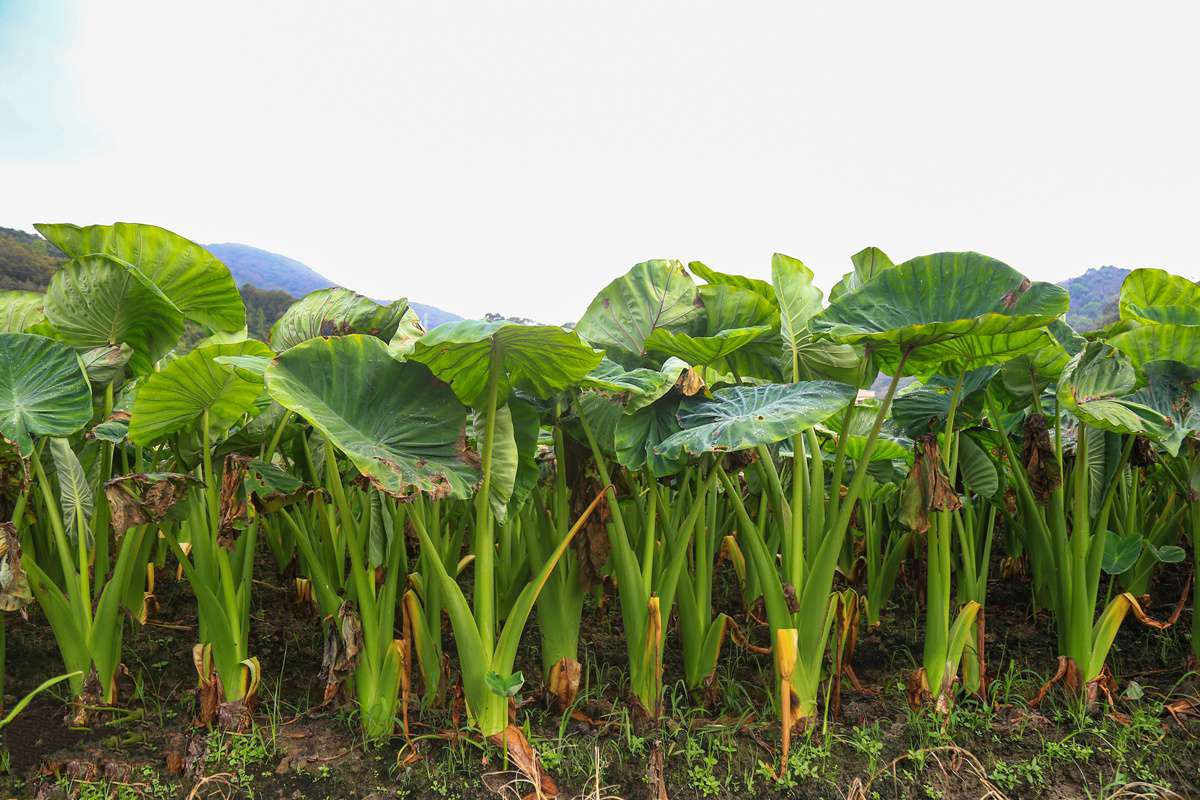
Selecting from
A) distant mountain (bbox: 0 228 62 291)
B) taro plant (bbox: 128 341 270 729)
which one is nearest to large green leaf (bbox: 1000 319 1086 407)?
taro plant (bbox: 128 341 270 729)

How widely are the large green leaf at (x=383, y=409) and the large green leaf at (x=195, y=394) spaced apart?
273 mm

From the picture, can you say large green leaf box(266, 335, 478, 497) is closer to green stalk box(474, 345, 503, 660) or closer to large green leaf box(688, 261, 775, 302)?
green stalk box(474, 345, 503, 660)

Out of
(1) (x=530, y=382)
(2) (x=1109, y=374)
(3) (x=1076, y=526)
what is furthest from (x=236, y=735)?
(2) (x=1109, y=374)

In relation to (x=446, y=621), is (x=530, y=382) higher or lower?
higher

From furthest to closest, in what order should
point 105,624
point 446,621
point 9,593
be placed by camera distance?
point 446,621 → point 105,624 → point 9,593

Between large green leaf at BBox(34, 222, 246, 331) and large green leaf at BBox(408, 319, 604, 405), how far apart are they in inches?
37.5

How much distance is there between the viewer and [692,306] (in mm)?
2115

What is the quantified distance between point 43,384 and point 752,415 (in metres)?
1.77

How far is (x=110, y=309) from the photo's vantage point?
201 cm

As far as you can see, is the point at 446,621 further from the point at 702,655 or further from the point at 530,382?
the point at 530,382

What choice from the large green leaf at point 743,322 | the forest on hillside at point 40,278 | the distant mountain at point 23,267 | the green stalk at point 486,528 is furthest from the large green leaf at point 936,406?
the distant mountain at point 23,267

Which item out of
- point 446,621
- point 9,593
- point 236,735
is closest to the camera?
point 9,593

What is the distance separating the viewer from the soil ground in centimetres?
174

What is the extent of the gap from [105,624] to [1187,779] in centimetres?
287
